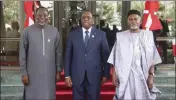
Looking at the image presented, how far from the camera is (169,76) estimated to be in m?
7.13

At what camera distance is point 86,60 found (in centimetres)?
429

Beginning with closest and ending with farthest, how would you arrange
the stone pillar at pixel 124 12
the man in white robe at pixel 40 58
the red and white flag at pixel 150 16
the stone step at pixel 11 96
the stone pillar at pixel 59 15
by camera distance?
the man in white robe at pixel 40 58, the red and white flag at pixel 150 16, the stone step at pixel 11 96, the stone pillar at pixel 59 15, the stone pillar at pixel 124 12

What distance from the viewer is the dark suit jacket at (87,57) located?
14.0 ft

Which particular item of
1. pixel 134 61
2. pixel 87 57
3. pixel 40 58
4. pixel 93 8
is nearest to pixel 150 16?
pixel 93 8

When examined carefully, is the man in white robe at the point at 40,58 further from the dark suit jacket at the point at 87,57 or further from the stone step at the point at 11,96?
the stone step at the point at 11,96

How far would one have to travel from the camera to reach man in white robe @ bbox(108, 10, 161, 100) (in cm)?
388

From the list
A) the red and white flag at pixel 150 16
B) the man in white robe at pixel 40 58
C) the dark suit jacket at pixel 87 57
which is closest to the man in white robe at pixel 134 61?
the dark suit jacket at pixel 87 57

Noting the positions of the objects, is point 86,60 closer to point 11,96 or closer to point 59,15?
point 11,96

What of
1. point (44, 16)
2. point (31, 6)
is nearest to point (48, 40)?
point (44, 16)

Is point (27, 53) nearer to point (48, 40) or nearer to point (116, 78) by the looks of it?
point (48, 40)

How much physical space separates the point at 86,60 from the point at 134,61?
26.6 inches

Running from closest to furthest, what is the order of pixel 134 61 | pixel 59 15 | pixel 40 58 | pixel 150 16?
pixel 134 61 < pixel 40 58 < pixel 150 16 < pixel 59 15

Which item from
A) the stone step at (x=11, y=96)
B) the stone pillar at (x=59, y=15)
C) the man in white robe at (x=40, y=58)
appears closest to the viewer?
the man in white robe at (x=40, y=58)

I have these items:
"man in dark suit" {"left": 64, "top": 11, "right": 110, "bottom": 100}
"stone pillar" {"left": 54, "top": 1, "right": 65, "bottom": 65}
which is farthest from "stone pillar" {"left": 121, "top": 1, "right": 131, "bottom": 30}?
"man in dark suit" {"left": 64, "top": 11, "right": 110, "bottom": 100}
